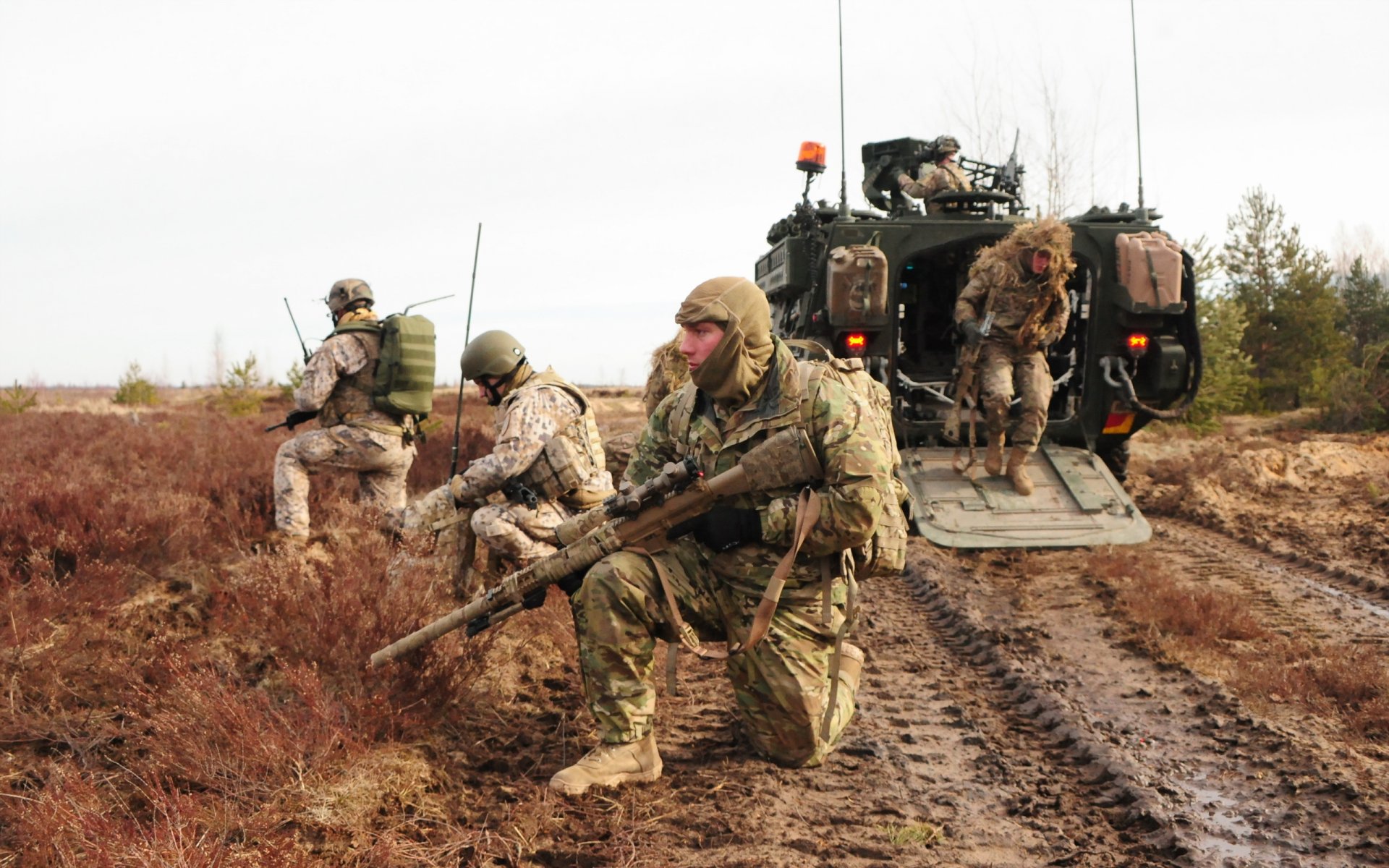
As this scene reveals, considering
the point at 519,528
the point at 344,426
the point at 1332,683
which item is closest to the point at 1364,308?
the point at 1332,683

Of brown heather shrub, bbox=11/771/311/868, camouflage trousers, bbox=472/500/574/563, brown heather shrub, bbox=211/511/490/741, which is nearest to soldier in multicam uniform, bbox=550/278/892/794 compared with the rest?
brown heather shrub, bbox=211/511/490/741

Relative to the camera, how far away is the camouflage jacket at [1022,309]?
791cm

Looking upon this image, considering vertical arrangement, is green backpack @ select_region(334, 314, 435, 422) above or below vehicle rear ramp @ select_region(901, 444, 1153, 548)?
above

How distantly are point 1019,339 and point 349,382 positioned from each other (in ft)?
15.9

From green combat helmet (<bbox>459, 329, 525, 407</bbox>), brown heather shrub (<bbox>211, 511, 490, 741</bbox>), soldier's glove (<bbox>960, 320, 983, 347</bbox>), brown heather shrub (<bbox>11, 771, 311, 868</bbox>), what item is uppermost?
soldier's glove (<bbox>960, 320, 983, 347</bbox>)

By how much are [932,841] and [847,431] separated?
1.35 meters

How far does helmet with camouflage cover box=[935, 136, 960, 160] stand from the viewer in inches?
388

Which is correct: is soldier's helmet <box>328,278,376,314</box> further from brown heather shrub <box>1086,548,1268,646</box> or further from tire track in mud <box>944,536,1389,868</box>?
brown heather shrub <box>1086,548,1268,646</box>

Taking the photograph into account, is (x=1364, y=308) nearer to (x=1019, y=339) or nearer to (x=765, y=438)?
(x=1019, y=339)

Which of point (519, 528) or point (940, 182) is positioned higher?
point (940, 182)

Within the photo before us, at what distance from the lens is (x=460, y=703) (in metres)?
4.21

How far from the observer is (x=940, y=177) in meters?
9.68

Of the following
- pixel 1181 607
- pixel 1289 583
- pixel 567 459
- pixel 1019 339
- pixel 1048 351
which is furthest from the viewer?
pixel 1048 351

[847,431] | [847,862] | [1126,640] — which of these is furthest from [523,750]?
[1126,640]
